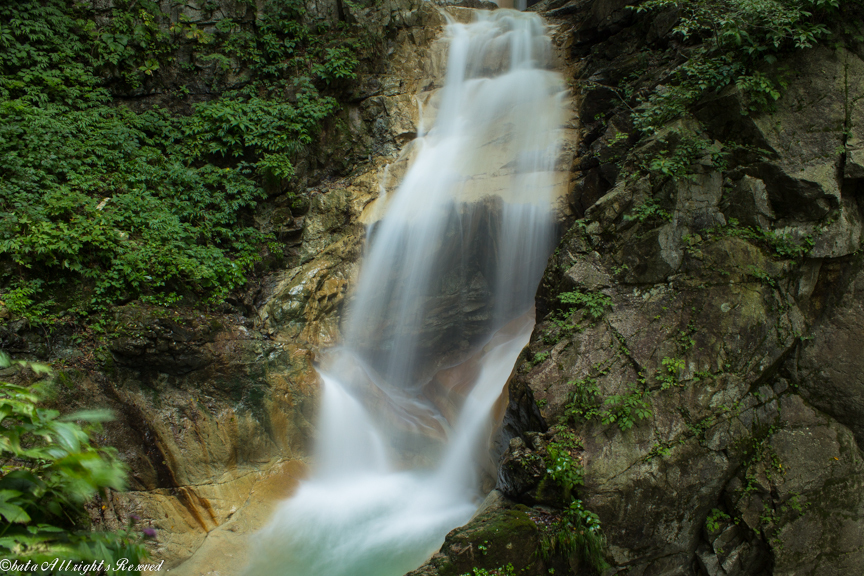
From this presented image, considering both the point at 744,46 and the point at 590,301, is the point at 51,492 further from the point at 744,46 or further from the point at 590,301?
the point at 744,46

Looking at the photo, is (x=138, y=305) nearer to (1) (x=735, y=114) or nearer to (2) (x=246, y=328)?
(2) (x=246, y=328)

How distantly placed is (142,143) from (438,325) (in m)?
6.32

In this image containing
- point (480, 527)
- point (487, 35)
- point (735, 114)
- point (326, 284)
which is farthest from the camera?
point (487, 35)

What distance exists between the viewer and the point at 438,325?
8.77m

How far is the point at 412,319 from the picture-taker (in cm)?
864

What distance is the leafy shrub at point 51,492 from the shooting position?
1808mm

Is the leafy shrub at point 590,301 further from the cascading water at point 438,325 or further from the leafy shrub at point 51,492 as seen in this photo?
the leafy shrub at point 51,492

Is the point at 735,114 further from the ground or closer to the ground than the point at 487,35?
closer to the ground

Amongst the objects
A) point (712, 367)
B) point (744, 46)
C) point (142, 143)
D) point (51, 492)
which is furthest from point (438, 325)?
point (51, 492)

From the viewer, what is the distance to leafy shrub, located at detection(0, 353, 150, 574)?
1.81m

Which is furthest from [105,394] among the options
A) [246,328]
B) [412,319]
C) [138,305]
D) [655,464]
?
[655,464]

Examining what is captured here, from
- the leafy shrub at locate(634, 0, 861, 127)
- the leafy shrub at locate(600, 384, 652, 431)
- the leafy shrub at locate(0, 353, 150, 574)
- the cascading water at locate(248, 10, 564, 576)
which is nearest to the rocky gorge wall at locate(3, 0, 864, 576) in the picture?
the leafy shrub at locate(600, 384, 652, 431)

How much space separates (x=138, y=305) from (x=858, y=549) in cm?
897

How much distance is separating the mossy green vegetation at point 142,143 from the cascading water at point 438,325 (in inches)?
89.3
